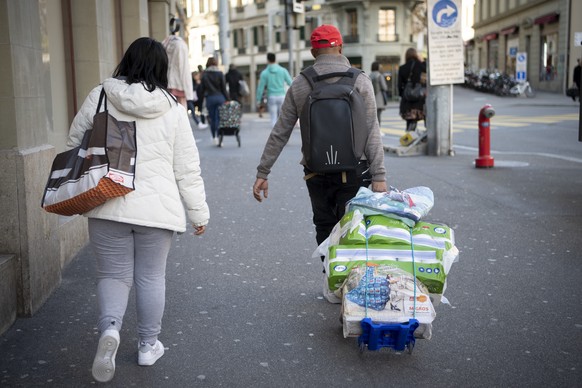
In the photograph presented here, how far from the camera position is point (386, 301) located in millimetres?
3877

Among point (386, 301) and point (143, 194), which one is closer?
point (143, 194)

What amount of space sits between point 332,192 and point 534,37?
50089 mm

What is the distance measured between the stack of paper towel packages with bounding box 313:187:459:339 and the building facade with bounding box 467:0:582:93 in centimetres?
4207

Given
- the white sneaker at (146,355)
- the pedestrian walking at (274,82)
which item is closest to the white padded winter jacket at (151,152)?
the white sneaker at (146,355)

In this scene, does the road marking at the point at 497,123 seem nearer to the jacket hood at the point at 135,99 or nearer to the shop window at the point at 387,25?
the jacket hood at the point at 135,99

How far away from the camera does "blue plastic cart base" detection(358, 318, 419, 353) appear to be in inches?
150

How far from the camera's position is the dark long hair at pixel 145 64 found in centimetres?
371

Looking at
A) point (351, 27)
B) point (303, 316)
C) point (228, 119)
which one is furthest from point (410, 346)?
point (351, 27)

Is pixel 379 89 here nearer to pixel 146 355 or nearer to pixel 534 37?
pixel 146 355

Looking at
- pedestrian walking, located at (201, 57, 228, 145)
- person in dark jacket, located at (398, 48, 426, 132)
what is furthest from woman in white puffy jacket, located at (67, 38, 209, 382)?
pedestrian walking, located at (201, 57, 228, 145)

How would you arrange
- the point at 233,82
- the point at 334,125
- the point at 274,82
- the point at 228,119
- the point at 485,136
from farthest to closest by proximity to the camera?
the point at 233,82
the point at 274,82
the point at 228,119
the point at 485,136
the point at 334,125

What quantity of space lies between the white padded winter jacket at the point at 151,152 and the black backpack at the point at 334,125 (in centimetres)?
88

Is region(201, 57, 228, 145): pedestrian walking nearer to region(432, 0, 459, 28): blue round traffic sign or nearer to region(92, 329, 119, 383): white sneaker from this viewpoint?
region(432, 0, 459, 28): blue round traffic sign

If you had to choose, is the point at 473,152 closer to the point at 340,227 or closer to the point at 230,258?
the point at 230,258
